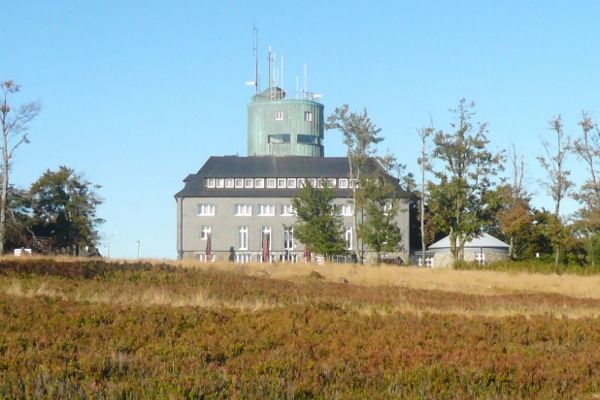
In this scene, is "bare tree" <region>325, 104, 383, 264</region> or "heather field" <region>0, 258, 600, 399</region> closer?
"heather field" <region>0, 258, 600, 399</region>

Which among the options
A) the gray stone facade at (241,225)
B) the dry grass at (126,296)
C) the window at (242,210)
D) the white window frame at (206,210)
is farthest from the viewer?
the window at (242,210)

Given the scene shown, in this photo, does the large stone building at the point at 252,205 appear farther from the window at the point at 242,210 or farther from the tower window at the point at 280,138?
the tower window at the point at 280,138

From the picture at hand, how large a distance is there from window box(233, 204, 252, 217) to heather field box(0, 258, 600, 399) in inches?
2522

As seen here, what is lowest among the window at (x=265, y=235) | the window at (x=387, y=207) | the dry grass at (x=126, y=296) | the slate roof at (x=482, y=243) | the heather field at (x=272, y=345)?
the heather field at (x=272, y=345)

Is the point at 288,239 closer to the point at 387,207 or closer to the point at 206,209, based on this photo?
the point at 206,209

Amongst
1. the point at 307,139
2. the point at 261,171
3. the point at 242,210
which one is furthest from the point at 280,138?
the point at 242,210

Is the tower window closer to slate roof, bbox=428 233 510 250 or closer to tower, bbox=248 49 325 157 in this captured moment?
tower, bbox=248 49 325 157

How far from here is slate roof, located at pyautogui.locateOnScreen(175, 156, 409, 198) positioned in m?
93.7

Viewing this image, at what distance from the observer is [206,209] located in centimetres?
9325

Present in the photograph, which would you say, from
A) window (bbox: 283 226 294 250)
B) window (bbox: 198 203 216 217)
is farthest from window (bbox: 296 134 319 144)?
window (bbox: 198 203 216 217)

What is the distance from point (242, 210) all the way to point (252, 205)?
103cm

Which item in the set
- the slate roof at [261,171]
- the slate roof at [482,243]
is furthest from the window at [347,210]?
the slate roof at [482,243]

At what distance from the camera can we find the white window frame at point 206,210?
92.9 metres

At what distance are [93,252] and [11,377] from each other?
7269 centimetres
